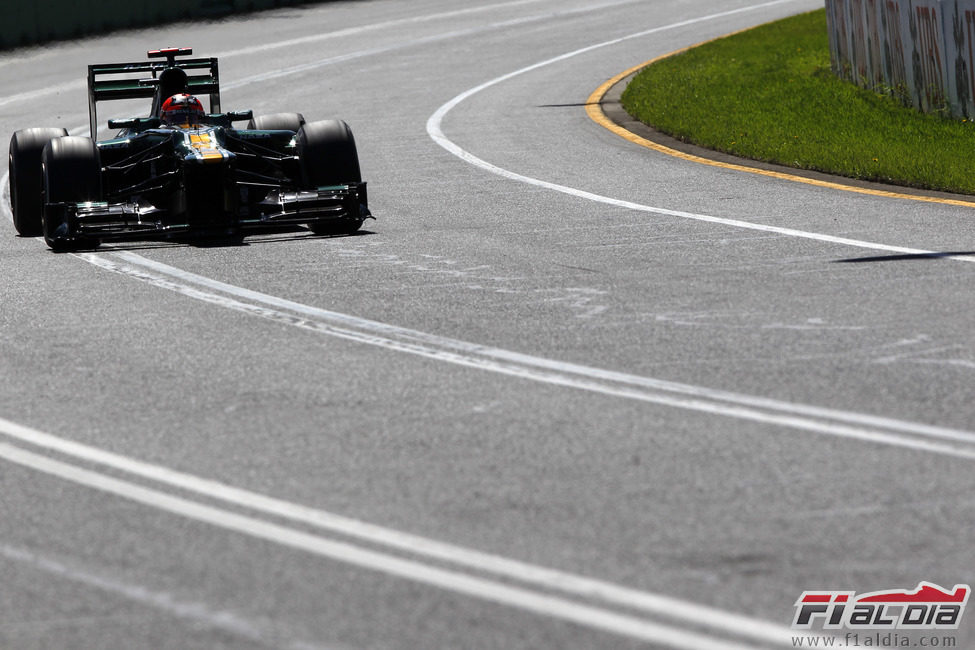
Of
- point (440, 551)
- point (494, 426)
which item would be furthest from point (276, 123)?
point (440, 551)

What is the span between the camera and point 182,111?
1301 cm

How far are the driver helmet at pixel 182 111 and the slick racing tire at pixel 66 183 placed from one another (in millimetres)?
1011

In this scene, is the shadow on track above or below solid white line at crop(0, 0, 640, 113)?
below

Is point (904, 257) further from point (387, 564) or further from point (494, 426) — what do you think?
point (387, 564)

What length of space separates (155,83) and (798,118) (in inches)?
320

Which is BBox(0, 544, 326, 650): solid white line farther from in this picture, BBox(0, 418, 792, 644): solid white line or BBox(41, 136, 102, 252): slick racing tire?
BBox(41, 136, 102, 252): slick racing tire

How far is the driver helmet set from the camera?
13.0 m

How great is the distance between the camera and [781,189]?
13828 mm

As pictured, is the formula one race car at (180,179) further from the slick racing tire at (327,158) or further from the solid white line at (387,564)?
the solid white line at (387,564)

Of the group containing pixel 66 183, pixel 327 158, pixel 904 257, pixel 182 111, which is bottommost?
pixel 904 257

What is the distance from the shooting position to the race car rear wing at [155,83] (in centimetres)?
1348

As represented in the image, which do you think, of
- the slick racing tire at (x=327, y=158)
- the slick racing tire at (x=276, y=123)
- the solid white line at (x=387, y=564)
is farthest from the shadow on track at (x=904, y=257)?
the slick racing tire at (x=276, y=123)

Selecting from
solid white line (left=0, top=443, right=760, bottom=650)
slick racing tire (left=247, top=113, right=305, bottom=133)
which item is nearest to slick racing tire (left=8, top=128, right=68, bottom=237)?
A: slick racing tire (left=247, top=113, right=305, bottom=133)

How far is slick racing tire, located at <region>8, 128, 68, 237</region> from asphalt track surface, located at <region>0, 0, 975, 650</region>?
0.35 meters
